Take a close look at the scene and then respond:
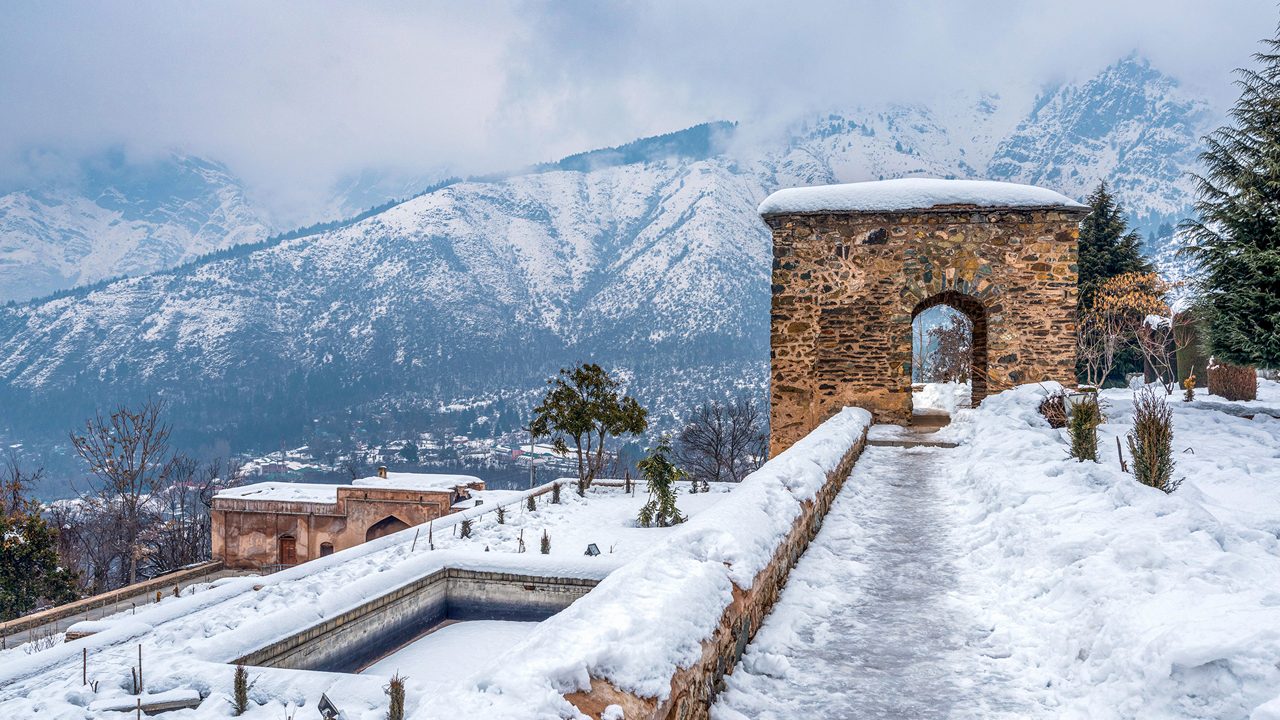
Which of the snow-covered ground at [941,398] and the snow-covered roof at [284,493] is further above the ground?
the snow-covered ground at [941,398]

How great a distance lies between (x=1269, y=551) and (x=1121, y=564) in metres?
1.17

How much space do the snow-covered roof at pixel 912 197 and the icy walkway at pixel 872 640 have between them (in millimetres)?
7166

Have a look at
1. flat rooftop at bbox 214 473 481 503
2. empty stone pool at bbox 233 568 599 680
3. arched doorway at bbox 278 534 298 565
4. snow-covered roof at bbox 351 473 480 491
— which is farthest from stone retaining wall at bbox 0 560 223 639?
empty stone pool at bbox 233 568 599 680

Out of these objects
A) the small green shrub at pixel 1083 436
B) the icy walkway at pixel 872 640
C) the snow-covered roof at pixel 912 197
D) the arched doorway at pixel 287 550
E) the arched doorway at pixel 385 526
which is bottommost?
the arched doorway at pixel 287 550

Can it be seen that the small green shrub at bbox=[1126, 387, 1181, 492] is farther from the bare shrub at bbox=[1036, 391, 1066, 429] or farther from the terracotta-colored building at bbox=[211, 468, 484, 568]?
the terracotta-colored building at bbox=[211, 468, 484, 568]

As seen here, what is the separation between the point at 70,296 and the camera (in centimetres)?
16038

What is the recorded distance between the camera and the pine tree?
23000mm

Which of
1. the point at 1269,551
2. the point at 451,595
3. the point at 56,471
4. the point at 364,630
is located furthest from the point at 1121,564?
the point at 56,471

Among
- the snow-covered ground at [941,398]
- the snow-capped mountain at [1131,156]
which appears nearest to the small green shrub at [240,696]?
the snow-covered ground at [941,398]

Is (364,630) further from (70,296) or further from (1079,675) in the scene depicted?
(70,296)

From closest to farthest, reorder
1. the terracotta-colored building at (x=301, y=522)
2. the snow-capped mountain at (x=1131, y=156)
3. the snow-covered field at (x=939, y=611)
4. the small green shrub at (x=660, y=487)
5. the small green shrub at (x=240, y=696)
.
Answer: the snow-covered field at (x=939, y=611), the small green shrub at (x=240, y=696), the small green shrub at (x=660, y=487), the terracotta-colored building at (x=301, y=522), the snow-capped mountain at (x=1131, y=156)

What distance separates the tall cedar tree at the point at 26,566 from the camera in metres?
21.8

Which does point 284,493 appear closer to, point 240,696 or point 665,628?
point 240,696

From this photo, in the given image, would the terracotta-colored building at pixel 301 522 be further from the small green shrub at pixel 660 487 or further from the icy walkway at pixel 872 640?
the icy walkway at pixel 872 640
